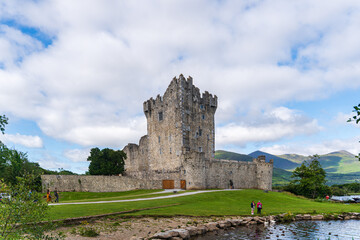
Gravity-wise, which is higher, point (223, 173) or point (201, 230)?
point (223, 173)

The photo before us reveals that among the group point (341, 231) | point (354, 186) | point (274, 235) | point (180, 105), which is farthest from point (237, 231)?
point (354, 186)

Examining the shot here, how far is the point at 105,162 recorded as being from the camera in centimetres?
6794

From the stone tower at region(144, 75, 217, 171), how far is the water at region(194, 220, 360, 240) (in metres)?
34.1

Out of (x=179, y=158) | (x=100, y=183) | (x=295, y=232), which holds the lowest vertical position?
(x=295, y=232)

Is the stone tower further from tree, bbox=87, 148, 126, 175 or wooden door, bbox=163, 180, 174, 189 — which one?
tree, bbox=87, 148, 126, 175

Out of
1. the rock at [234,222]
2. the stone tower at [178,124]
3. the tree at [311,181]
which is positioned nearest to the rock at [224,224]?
the rock at [234,222]

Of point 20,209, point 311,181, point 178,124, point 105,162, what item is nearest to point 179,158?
point 178,124

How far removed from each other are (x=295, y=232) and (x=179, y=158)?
129 feet

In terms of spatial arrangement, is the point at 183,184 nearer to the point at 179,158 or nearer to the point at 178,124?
the point at 179,158

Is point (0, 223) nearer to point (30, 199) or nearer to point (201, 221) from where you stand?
point (30, 199)

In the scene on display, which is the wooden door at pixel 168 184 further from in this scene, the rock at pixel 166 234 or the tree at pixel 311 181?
the rock at pixel 166 234

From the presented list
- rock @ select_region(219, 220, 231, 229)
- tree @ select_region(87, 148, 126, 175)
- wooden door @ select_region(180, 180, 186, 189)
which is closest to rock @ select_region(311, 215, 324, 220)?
rock @ select_region(219, 220, 231, 229)

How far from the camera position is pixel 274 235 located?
23.0 meters

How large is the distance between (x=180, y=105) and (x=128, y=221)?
41148 mm
